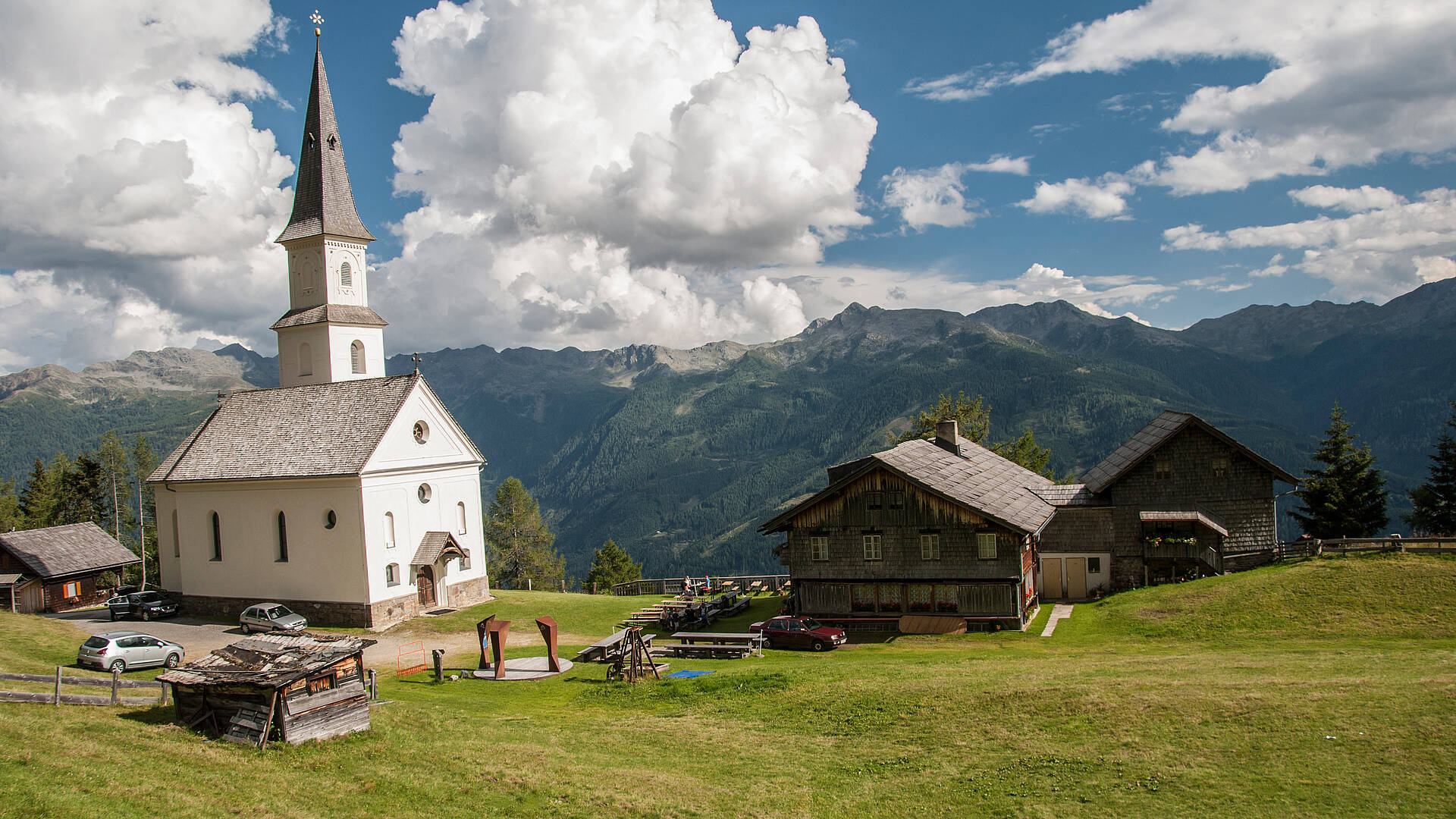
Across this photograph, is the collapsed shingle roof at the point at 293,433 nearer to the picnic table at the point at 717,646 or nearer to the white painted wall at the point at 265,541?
the white painted wall at the point at 265,541

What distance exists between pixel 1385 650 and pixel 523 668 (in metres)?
27.2

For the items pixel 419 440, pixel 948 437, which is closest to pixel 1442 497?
pixel 948 437

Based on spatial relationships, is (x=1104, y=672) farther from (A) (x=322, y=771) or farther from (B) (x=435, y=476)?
(B) (x=435, y=476)

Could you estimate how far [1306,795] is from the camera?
13781mm

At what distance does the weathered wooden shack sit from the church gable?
22.1 m

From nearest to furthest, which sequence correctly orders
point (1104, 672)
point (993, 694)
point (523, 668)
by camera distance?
1. point (993, 694)
2. point (1104, 672)
3. point (523, 668)

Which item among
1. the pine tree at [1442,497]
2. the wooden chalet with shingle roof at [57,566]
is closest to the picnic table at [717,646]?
the wooden chalet with shingle roof at [57,566]

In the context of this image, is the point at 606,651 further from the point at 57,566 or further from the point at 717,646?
the point at 57,566

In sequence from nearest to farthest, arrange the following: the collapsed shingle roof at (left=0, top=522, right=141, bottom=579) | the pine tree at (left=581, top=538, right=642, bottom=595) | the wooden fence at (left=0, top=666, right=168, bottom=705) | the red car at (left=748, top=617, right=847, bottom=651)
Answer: the wooden fence at (left=0, top=666, right=168, bottom=705) → the red car at (left=748, top=617, right=847, bottom=651) → the collapsed shingle roof at (left=0, top=522, right=141, bottom=579) → the pine tree at (left=581, top=538, right=642, bottom=595)

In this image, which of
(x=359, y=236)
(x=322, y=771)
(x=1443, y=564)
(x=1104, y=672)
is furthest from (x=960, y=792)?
(x=359, y=236)

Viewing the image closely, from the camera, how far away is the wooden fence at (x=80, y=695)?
1912cm

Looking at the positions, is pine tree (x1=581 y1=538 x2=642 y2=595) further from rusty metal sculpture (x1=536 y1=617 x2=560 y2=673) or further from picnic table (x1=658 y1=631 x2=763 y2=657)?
rusty metal sculpture (x1=536 y1=617 x2=560 y2=673)

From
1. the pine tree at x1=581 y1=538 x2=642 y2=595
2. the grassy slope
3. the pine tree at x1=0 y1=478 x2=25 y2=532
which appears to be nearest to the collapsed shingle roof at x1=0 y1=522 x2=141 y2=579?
the grassy slope

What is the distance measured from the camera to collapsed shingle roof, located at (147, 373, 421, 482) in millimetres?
41781
